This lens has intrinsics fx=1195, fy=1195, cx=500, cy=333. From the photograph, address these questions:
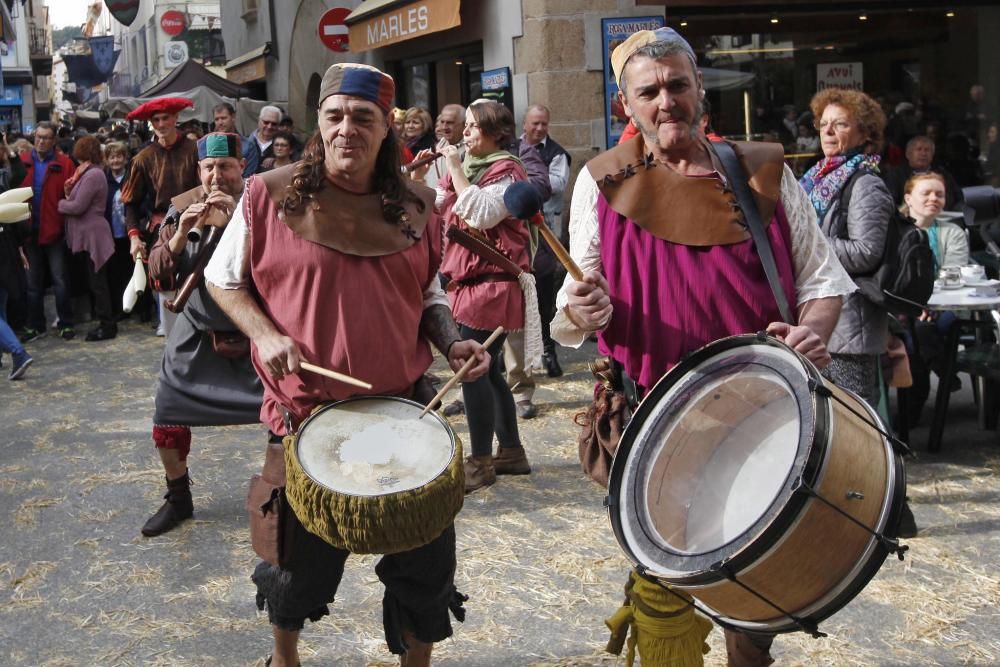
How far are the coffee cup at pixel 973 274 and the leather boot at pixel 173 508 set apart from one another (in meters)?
4.08

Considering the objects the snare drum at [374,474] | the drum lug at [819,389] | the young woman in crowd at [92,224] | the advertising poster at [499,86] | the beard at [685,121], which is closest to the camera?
the drum lug at [819,389]

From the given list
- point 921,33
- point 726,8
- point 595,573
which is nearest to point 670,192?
point 595,573

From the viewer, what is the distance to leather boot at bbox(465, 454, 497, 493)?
19.1 ft

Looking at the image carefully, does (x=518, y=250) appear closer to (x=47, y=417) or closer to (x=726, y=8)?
(x=47, y=417)

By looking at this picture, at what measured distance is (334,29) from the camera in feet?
49.2

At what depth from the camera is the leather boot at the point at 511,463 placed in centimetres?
607

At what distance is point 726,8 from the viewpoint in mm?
10602

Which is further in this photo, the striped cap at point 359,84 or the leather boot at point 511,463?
the leather boot at point 511,463

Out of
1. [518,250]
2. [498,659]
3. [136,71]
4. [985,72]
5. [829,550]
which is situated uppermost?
[136,71]

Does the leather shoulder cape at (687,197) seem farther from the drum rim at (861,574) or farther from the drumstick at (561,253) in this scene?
the drum rim at (861,574)

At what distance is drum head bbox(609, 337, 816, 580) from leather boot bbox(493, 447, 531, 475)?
3.17 meters

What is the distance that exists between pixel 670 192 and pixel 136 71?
6026 centimetres

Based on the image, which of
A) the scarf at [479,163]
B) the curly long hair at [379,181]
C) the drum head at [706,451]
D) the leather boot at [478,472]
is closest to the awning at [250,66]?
the scarf at [479,163]

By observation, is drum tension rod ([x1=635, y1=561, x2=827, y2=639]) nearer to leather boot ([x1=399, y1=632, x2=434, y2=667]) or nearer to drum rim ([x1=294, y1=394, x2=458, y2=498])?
drum rim ([x1=294, y1=394, x2=458, y2=498])
